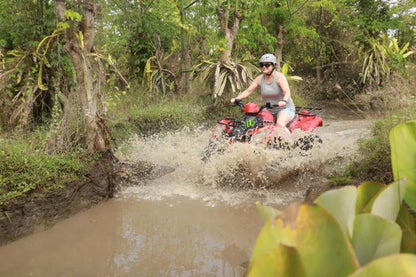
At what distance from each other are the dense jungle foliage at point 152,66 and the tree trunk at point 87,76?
0.01 meters

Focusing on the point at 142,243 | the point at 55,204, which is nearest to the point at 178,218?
the point at 142,243

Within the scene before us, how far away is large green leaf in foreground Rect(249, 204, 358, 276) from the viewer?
48 cm

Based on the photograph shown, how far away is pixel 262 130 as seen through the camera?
4738 millimetres

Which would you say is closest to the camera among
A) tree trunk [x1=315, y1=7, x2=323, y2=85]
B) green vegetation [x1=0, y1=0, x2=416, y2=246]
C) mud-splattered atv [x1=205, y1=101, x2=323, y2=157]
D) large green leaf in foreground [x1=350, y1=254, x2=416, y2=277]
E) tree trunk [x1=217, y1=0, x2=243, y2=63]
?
large green leaf in foreground [x1=350, y1=254, x2=416, y2=277]

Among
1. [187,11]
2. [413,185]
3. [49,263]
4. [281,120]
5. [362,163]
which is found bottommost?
[49,263]

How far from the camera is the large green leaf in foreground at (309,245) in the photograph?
48 centimetres

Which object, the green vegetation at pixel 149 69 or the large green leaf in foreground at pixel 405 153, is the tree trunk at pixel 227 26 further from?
the large green leaf in foreground at pixel 405 153

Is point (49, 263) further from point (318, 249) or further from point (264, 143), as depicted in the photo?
point (318, 249)

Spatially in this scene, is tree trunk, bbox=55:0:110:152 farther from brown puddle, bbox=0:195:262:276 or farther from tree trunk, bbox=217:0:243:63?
tree trunk, bbox=217:0:243:63

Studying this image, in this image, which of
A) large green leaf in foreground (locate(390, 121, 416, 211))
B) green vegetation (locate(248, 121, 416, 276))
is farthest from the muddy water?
green vegetation (locate(248, 121, 416, 276))

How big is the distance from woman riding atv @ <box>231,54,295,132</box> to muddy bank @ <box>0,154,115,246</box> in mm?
1995

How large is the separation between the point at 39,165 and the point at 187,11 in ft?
23.7

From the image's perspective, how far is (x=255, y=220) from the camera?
3.92 meters

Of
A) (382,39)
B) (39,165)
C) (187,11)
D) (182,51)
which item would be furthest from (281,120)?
(382,39)
